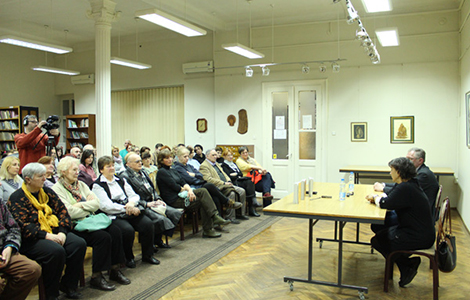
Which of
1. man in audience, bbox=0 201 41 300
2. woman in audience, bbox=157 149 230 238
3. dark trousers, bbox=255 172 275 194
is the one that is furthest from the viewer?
dark trousers, bbox=255 172 275 194

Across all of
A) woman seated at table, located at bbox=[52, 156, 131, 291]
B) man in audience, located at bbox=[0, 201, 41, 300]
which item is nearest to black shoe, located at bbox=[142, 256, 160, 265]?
woman seated at table, located at bbox=[52, 156, 131, 291]

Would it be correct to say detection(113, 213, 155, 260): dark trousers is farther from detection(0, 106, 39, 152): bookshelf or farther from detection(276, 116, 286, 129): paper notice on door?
detection(0, 106, 39, 152): bookshelf

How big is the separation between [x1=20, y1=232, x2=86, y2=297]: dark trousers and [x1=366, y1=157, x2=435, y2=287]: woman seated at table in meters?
2.81

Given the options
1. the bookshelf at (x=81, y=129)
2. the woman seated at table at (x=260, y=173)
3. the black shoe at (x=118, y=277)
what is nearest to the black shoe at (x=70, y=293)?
the black shoe at (x=118, y=277)

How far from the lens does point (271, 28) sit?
8.77 metres

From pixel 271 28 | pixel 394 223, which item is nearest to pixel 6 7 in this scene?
pixel 271 28

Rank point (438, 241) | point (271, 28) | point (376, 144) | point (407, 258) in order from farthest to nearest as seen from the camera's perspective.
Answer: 1. point (271, 28)
2. point (376, 144)
3. point (407, 258)
4. point (438, 241)

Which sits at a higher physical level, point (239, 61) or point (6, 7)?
point (6, 7)

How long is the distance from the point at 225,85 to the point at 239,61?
26.0 inches

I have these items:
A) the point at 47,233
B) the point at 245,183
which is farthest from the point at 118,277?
the point at 245,183

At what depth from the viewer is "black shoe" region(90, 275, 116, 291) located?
3623mm

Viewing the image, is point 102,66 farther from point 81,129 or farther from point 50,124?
point 81,129

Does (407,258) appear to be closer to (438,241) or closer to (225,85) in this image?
(438,241)

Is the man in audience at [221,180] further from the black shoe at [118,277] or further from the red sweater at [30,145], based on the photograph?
the black shoe at [118,277]
